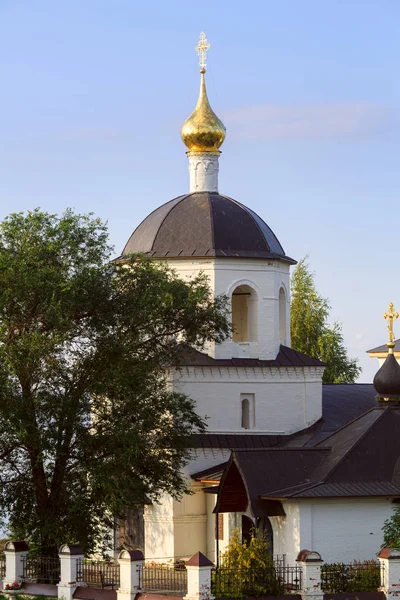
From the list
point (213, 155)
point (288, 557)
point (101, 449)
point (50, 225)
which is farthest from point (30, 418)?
point (213, 155)

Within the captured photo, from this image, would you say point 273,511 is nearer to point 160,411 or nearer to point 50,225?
point 160,411

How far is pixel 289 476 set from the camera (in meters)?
25.4

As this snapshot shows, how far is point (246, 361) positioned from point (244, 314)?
1815 millimetres

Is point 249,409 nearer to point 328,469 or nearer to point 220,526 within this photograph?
point 220,526

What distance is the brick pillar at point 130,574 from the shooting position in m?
21.8

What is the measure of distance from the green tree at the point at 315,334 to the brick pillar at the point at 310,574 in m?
22.3

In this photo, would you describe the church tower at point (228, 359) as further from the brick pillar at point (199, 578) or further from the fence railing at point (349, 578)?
the brick pillar at point (199, 578)

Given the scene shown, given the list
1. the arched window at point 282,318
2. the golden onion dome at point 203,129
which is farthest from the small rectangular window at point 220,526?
the golden onion dome at point 203,129

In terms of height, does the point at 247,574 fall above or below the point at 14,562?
below

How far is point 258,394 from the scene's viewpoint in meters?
29.0

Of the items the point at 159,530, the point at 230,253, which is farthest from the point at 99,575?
the point at 230,253

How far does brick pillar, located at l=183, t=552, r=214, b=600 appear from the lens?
21.0 meters

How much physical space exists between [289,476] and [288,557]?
5.00ft

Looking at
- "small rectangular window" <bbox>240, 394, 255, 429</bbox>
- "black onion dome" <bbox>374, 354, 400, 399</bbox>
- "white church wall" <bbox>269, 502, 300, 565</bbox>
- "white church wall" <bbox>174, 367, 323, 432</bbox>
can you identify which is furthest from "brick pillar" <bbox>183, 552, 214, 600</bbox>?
"small rectangular window" <bbox>240, 394, 255, 429</bbox>
